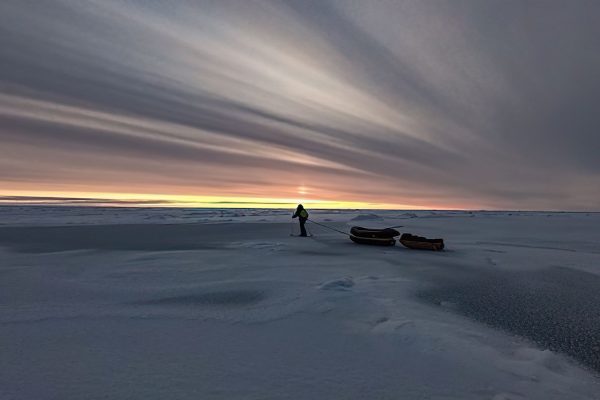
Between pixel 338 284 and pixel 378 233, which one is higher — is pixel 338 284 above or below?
below

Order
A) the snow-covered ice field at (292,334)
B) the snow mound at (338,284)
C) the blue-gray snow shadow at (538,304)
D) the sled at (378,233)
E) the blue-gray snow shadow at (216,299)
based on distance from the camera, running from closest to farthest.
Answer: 1. the snow-covered ice field at (292,334)
2. the blue-gray snow shadow at (538,304)
3. the blue-gray snow shadow at (216,299)
4. the snow mound at (338,284)
5. the sled at (378,233)

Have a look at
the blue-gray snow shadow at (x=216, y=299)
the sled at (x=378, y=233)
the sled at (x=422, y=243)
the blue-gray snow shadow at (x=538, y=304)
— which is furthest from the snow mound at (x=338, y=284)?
the sled at (x=378, y=233)

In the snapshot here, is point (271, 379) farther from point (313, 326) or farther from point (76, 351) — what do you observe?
point (76, 351)

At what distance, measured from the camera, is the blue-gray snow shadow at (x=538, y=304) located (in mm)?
5281

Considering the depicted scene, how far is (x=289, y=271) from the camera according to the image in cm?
983

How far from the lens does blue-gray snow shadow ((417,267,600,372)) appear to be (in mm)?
5281

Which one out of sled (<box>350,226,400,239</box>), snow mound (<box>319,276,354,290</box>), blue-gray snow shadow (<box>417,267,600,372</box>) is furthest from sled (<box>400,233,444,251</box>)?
snow mound (<box>319,276,354,290</box>)

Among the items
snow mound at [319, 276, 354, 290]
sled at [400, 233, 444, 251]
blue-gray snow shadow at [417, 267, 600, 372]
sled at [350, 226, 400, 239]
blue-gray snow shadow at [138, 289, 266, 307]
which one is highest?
sled at [350, 226, 400, 239]

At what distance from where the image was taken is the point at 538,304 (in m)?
7.32

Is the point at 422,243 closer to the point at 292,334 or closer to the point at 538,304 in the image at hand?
the point at 538,304

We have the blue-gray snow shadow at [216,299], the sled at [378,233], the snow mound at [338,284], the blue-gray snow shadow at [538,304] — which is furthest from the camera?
the sled at [378,233]

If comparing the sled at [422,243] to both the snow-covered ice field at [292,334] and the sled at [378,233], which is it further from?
the snow-covered ice field at [292,334]

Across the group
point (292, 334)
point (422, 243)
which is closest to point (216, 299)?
point (292, 334)

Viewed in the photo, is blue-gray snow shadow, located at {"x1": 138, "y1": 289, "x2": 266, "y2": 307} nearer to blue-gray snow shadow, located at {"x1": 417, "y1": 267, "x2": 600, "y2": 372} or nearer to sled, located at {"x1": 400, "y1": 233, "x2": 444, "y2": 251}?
blue-gray snow shadow, located at {"x1": 417, "y1": 267, "x2": 600, "y2": 372}
